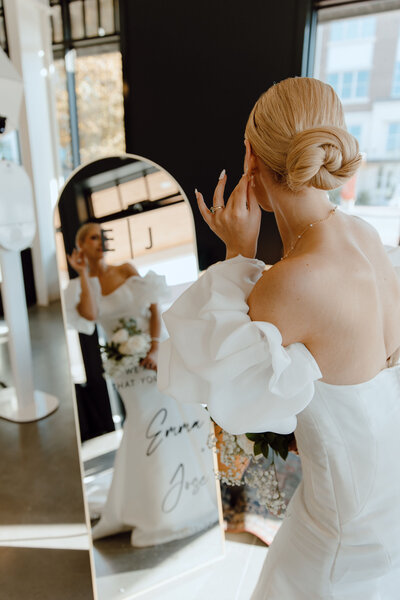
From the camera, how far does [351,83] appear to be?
3592 millimetres

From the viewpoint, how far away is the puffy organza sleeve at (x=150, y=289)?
5.90 feet

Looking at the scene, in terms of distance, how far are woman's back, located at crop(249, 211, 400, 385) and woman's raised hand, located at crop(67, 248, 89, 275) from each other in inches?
38.7

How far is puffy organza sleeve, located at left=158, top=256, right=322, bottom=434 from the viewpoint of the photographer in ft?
2.83

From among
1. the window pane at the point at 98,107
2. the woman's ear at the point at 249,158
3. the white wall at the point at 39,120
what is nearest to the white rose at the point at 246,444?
the woman's ear at the point at 249,158

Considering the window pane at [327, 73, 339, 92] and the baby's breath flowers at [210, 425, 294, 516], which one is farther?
the window pane at [327, 73, 339, 92]

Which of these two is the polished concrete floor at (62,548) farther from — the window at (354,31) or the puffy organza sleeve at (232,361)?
the window at (354,31)

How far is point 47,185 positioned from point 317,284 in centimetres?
587

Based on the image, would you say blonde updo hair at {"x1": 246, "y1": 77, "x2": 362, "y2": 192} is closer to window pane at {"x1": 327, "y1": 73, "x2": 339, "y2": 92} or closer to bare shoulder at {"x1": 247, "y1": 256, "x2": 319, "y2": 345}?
bare shoulder at {"x1": 247, "y1": 256, "x2": 319, "y2": 345}

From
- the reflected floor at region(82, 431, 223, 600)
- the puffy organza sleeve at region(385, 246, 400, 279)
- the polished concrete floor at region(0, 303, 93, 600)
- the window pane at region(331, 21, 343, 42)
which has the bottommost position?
the polished concrete floor at region(0, 303, 93, 600)

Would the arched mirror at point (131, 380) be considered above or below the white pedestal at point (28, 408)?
above

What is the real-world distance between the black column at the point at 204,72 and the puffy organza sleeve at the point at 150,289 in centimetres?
39

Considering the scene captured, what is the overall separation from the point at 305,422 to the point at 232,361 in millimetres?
299

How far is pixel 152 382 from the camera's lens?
6.20 feet

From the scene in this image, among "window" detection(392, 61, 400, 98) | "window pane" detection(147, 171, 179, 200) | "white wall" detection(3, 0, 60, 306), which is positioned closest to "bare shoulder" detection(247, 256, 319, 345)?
"window pane" detection(147, 171, 179, 200)
